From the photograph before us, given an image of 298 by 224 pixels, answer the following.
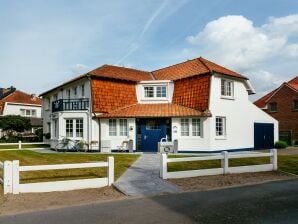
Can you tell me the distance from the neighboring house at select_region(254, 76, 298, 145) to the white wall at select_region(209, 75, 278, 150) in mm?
10314

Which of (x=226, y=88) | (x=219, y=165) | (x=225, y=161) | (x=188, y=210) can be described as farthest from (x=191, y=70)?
(x=188, y=210)

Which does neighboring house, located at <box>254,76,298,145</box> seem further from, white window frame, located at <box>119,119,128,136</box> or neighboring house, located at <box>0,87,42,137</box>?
neighboring house, located at <box>0,87,42,137</box>

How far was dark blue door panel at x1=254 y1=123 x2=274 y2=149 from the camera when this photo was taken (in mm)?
29016

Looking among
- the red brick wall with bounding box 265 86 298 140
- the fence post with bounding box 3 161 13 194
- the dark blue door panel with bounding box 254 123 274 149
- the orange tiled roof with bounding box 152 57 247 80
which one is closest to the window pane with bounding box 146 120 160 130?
the orange tiled roof with bounding box 152 57 247 80

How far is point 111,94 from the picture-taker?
2700 centimetres

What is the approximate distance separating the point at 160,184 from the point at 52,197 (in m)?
3.78

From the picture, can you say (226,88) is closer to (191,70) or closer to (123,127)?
(191,70)

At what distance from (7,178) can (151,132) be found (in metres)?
16.9

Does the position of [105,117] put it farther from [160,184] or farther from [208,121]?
[160,184]

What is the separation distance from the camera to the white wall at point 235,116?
25.3m

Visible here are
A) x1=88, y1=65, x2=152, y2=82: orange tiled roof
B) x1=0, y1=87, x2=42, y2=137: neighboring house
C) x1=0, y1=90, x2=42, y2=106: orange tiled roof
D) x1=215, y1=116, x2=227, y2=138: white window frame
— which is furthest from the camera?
x1=0, y1=90, x2=42, y2=106: orange tiled roof

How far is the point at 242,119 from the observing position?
27.7 meters

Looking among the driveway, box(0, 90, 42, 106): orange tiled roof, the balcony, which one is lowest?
the driveway

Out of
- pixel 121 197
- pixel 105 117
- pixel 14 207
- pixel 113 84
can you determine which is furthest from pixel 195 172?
pixel 113 84
